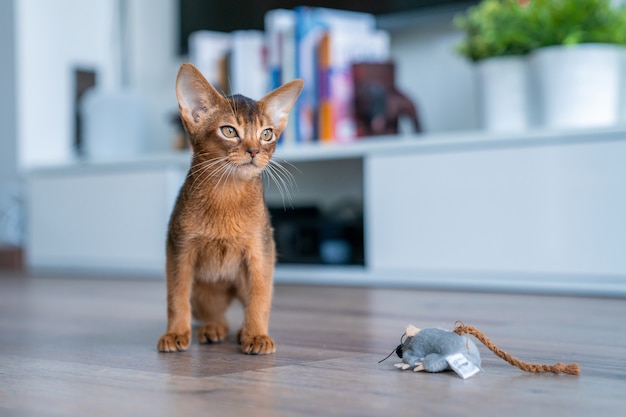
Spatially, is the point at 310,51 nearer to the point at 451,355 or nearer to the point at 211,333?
the point at 211,333

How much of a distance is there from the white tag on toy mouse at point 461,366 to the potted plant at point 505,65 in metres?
1.44

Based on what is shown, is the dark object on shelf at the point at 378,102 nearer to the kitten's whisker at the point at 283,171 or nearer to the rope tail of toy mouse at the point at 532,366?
the kitten's whisker at the point at 283,171

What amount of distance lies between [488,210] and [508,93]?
14.7 inches

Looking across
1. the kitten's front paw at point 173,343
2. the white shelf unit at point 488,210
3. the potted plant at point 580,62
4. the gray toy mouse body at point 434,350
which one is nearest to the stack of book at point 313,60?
the white shelf unit at point 488,210

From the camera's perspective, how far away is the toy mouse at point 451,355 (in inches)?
43.6

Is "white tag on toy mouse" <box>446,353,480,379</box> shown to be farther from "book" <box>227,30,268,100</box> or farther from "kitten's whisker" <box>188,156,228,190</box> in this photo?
"book" <box>227,30,268,100</box>

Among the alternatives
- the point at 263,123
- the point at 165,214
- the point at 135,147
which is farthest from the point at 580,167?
the point at 135,147

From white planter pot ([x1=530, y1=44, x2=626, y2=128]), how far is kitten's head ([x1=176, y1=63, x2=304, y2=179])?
121cm

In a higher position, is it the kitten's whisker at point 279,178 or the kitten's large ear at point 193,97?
the kitten's large ear at point 193,97

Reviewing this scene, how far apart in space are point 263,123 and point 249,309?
30 centimetres

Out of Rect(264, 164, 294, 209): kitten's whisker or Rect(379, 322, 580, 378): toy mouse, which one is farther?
Rect(264, 164, 294, 209): kitten's whisker

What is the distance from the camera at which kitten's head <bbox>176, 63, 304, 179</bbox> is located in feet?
4.17

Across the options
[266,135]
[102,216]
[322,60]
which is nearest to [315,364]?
[266,135]

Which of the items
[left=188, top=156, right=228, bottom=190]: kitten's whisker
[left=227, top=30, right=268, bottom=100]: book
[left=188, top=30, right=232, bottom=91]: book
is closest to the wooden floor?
[left=188, top=156, right=228, bottom=190]: kitten's whisker
